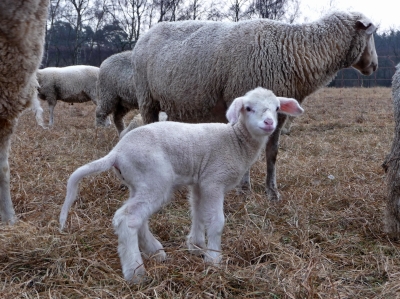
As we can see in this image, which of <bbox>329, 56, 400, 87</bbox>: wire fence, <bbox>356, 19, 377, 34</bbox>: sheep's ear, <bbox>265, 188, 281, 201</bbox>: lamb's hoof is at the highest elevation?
<bbox>356, 19, 377, 34</bbox>: sheep's ear

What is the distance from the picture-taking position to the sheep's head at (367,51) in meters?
4.50

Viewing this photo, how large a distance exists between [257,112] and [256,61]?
58.9 inches

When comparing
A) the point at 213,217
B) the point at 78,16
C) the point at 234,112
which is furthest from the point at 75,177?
the point at 78,16

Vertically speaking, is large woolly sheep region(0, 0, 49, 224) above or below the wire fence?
above

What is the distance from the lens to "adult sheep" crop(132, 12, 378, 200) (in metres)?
4.24

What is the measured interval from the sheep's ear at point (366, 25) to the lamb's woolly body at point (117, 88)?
4307mm

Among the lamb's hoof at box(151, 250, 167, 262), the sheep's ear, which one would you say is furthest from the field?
the sheep's ear

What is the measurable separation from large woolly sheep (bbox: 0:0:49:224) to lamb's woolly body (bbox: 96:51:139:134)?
15.6ft

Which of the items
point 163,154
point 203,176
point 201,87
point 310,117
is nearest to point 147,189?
point 163,154

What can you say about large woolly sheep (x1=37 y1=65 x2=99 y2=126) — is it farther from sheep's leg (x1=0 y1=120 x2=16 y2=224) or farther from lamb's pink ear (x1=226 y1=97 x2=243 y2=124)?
lamb's pink ear (x1=226 y1=97 x2=243 y2=124)

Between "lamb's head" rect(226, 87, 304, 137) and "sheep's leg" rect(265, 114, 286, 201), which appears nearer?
"lamb's head" rect(226, 87, 304, 137)

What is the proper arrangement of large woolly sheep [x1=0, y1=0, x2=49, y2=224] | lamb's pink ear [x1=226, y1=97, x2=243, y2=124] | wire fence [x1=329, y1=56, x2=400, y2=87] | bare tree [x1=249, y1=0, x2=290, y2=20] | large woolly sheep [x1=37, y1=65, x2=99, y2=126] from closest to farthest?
1. lamb's pink ear [x1=226, y1=97, x2=243, y2=124]
2. large woolly sheep [x1=0, y1=0, x2=49, y2=224]
3. large woolly sheep [x1=37, y1=65, x2=99, y2=126]
4. wire fence [x1=329, y1=56, x2=400, y2=87]
5. bare tree [x1=249, y1=0, x2=290, y2=20]

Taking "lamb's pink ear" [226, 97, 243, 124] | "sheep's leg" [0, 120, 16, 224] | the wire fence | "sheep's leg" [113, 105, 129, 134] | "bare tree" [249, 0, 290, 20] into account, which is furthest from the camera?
"bare tree" [249, 0, 290, 20]

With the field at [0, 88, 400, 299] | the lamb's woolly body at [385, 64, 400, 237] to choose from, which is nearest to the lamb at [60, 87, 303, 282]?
the field at [0, 88, 400, 299]
